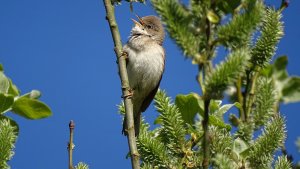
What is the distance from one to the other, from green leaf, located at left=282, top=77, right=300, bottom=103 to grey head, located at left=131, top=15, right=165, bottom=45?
4534mm

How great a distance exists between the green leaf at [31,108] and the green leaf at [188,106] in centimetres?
53

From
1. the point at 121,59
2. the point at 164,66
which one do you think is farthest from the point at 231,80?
the point at 164,66

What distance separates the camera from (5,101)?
1.57 m

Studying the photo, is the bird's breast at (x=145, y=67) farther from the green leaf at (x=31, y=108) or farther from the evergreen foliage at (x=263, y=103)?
the evergreen foliage at (x=263, y=103)

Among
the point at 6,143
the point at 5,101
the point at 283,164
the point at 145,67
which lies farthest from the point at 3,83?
the point at 145,67

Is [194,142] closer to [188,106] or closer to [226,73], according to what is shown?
[188,106]

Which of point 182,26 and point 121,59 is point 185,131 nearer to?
point 182,26

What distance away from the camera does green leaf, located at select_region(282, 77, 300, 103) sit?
1323mm

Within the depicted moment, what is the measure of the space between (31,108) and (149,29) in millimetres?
4584

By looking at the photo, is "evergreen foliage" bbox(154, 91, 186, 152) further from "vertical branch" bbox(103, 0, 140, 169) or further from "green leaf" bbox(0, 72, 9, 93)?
"green leaf" bbox(0, 72, 9, 93)

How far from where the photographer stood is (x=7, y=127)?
147 cm

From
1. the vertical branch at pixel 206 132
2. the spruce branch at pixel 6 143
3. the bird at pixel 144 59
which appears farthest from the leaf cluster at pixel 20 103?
the bird at pixel 144 59

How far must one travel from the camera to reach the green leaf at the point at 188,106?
1.76 meters

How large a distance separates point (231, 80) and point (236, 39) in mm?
128
